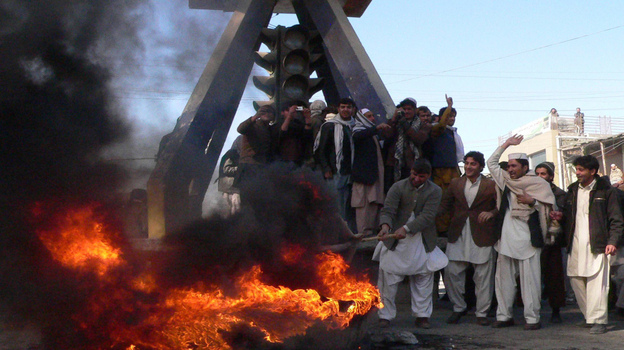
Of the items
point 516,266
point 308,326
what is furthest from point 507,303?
point 308,326

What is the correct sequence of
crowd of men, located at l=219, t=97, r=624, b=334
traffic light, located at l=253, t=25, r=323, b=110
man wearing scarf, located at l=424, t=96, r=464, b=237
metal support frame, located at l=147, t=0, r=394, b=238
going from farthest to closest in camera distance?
1. traffic light, located at l=253, t=25, r=323, b=110
2. man wearing scarf, located at l=424, t=96, r=464, b=237
3. metal support frame, located at l=147, t=0, r=394, b=238
4. crowd of men, located at l=219, t=97, r=624, b=334

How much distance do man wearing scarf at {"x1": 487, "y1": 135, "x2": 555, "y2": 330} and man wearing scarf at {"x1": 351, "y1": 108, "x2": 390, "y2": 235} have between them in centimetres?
166

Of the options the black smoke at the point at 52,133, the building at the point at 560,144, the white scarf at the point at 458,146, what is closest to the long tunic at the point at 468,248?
the white scarf at the point at 458,146

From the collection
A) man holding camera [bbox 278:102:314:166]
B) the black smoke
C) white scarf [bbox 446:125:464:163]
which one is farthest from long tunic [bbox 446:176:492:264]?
the black smoke

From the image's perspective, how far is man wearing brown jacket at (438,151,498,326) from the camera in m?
8.23

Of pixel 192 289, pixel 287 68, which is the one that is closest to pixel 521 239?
pixel 192 289

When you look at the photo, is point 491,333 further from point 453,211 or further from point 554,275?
point 453,211

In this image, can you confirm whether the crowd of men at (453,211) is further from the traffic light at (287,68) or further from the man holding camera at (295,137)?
the traffic light at (287,68)

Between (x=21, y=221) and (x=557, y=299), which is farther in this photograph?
(x=557, y=299)

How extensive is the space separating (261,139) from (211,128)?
6.67ft

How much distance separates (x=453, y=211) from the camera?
8.73m

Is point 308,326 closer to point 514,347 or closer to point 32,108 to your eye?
point 514,347

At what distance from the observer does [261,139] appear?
8992 mm

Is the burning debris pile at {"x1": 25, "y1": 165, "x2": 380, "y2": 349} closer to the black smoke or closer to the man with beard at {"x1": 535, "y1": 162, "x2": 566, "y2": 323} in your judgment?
the black smoke
